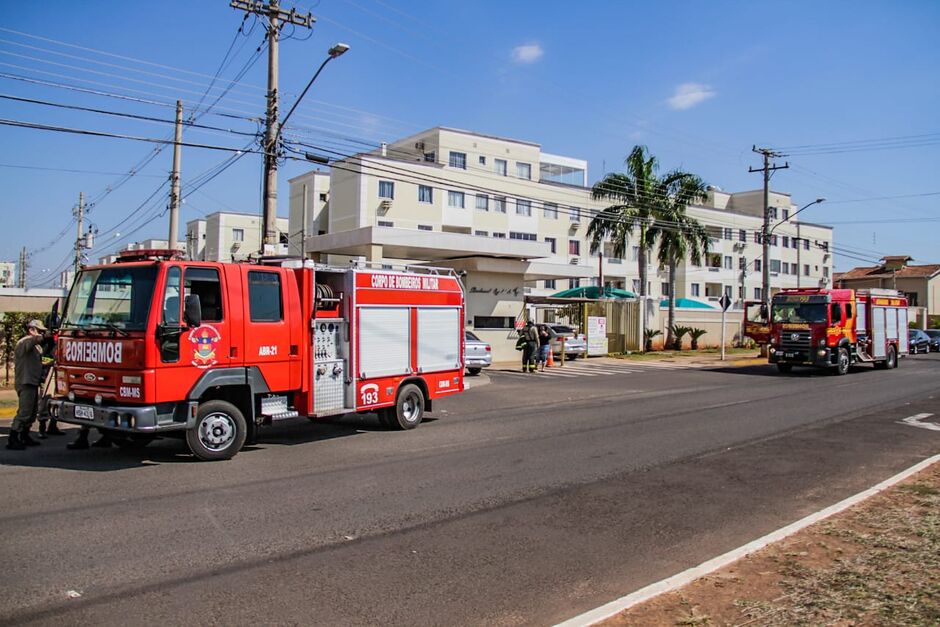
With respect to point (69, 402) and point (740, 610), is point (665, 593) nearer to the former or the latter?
point (740, 610)

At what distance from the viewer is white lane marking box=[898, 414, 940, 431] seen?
12.9 metres

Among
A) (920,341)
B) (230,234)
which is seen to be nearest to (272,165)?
(920,341)

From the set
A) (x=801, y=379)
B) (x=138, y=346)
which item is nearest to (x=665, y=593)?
(x=138, y=346)

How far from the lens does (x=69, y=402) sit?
9031mm

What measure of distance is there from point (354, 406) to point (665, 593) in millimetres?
7042

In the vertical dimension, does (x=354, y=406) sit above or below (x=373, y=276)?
below

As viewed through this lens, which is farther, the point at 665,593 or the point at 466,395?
the point at 466,395

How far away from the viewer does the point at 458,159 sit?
172 ft

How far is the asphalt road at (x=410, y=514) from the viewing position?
15.7 ft

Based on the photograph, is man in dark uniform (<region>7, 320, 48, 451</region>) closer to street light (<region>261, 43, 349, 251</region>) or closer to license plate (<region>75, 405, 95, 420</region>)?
license plate (<region>75, 405, 95, 420</region>)

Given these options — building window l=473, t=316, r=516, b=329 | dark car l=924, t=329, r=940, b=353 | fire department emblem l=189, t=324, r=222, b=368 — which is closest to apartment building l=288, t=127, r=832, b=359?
building window l=473, t=316, r=516, b=329

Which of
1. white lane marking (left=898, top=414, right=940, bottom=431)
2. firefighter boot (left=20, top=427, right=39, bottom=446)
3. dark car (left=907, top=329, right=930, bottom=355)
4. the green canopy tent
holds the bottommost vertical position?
white lane marking (left=898, top=414, right=940, bottom=431)

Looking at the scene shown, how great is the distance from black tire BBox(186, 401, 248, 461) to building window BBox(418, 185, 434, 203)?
1530 inches

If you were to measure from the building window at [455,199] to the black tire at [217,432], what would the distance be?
133 feet
